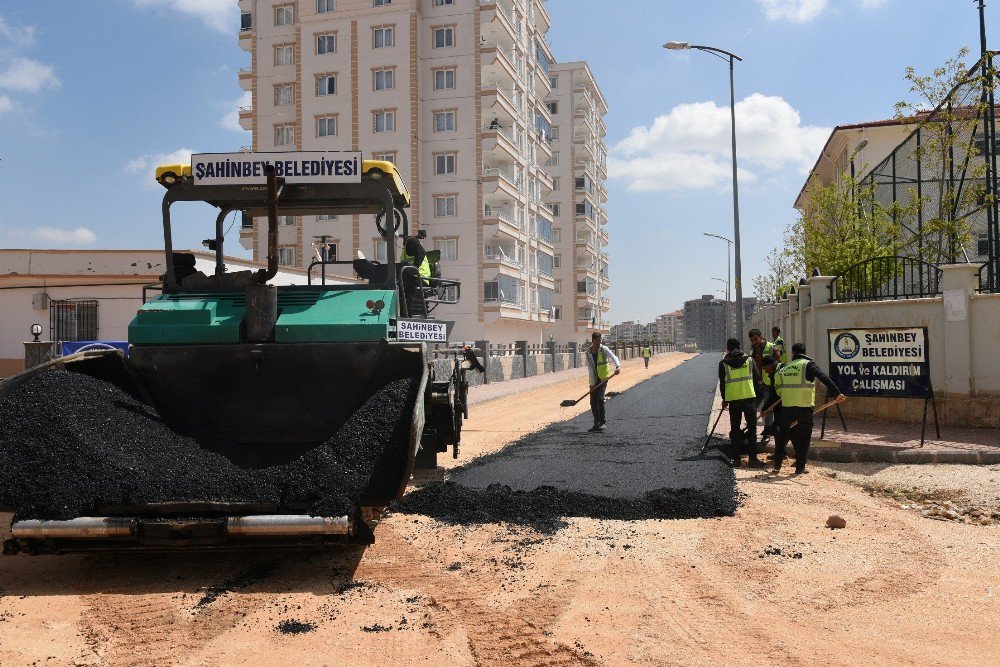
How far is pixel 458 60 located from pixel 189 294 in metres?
36.1

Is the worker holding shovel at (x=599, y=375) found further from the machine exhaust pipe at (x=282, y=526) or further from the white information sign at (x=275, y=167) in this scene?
the machine exhaust pipe at (x=282, y=526)

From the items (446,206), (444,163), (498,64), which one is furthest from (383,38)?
(446,206)

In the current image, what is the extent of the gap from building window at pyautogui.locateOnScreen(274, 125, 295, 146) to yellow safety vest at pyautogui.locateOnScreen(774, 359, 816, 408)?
120 feet

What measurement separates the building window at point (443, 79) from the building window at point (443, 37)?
1340 mm

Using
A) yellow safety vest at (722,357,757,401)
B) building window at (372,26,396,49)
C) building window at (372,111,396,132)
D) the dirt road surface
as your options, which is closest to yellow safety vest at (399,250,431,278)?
the dirt road surface

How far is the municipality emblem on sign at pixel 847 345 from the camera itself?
40.3 feet

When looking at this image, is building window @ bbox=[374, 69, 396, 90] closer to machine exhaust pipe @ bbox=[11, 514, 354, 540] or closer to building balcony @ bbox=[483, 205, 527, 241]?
building balcony @ bbox=[483, 205, 527, 241]

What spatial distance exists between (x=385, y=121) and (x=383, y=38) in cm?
437

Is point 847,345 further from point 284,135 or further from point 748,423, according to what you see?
point 284,135

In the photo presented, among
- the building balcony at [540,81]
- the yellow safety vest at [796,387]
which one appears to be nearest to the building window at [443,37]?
the building balcony at [540,81]

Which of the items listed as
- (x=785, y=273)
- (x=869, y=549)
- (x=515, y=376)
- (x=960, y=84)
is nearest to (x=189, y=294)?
(x=869, y=549)

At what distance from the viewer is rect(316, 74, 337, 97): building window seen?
132 feet

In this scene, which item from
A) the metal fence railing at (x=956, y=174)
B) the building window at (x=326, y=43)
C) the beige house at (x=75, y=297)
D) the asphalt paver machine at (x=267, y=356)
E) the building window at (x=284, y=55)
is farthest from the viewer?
the building window at (x=284, y=55)

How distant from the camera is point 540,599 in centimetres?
446
